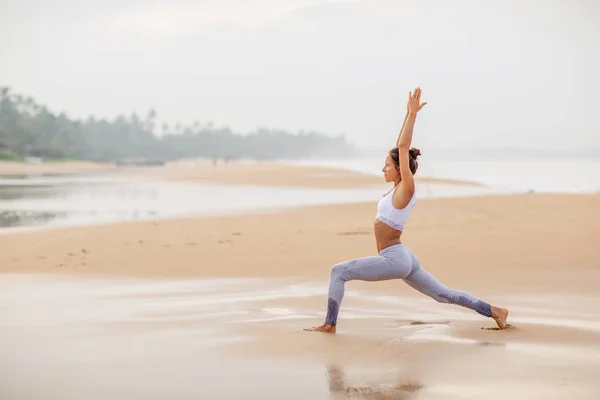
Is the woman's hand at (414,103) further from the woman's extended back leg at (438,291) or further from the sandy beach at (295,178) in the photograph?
the sandy beach at (295,178)

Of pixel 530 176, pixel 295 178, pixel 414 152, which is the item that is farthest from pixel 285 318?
pixel 530 176

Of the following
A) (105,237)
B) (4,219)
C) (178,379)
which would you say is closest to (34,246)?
(105,237)

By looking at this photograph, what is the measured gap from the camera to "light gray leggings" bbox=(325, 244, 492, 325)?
6.30 metres

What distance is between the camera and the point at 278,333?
6.62m

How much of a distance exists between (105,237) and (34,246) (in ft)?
4.93

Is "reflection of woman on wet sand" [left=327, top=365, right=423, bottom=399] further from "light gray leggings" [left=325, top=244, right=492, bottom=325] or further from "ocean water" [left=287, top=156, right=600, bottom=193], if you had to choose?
"ocean water" [left=287, top=156, right=600, bottom=193]

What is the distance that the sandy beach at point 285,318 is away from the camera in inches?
200

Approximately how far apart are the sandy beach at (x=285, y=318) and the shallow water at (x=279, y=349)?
2 centimetres

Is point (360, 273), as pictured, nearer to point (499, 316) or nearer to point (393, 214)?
point (393, 214)

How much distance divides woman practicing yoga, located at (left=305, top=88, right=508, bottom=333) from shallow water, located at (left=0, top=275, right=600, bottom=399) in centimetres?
34

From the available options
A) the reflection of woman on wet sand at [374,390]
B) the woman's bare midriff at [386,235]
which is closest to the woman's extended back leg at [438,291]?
the woman's bare midriff at [386,235]

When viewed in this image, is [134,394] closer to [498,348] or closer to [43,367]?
[43,367]

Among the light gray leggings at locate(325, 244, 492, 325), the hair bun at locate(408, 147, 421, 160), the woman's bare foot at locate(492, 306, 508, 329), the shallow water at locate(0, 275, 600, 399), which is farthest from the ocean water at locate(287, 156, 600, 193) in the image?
the hair bun at locate(408, 147, 421, 160)

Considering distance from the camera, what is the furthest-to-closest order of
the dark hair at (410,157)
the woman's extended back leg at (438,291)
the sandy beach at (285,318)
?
the woman's extended back leg at (438,291)
the dark hair at (410,157)
the sandy beach at (285,318)
